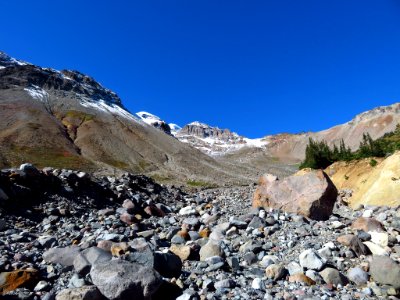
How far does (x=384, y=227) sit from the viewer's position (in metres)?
15.8

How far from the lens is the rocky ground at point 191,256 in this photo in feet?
32.2

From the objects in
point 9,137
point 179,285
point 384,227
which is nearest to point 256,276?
point 179,285

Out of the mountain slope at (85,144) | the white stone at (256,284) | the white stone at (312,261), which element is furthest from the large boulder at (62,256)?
the mountain slope at (85,144)

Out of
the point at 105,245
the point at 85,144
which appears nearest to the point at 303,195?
the point at 105,245

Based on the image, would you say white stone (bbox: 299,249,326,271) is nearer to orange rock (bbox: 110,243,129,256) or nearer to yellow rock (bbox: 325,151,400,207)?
orange rock (bbox: 110,243,129,256)

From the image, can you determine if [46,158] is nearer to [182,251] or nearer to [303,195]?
[303,195]

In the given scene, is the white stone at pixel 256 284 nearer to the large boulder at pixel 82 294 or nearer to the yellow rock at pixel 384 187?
the large boulder at pixel 82 294

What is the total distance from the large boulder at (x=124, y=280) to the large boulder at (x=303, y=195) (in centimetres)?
1265

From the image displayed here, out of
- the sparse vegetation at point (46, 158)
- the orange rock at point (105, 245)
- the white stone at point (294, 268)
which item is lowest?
the white stone at point (294, 268)

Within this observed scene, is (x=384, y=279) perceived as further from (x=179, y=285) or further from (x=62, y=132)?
(x=62, y=132)

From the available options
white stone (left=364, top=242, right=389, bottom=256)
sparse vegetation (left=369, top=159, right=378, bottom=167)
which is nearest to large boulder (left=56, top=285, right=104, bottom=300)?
white stone (left=364, top=242, right=389, bottom=256)

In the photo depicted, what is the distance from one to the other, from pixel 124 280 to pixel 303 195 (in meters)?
14.3

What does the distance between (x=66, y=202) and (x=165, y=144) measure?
527 ft

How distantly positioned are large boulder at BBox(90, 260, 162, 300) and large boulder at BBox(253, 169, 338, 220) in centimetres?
1265
